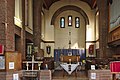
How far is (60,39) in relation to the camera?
104 feet

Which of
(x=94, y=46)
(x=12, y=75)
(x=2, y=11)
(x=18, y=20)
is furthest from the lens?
(x=94, y=46)

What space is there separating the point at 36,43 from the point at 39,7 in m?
3.05

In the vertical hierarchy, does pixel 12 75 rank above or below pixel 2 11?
below

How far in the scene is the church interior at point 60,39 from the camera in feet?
38.3

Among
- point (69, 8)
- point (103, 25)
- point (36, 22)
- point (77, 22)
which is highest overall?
point (69, 8)

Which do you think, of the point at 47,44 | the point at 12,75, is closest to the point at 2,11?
the point at 12,75

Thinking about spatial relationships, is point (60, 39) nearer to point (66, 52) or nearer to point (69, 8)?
point (66, 52)

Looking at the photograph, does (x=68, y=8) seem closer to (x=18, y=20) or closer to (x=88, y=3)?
(x=88, y=3)

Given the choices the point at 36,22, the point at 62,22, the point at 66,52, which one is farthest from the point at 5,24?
the point at 62,22

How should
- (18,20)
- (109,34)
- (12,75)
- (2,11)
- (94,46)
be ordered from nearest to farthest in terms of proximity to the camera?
(12,75)
(2,11)
(18,20)
(109,34)
(94,46)

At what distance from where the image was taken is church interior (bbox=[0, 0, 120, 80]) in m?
11.7

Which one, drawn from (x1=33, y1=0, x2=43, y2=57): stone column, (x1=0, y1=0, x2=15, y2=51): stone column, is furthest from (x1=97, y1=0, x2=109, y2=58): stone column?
(x1=0, y1=0, x2=15, y2=51): stone column

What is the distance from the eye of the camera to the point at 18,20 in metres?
15.6

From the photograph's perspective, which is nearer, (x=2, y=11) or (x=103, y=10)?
(x=2, y=11)
